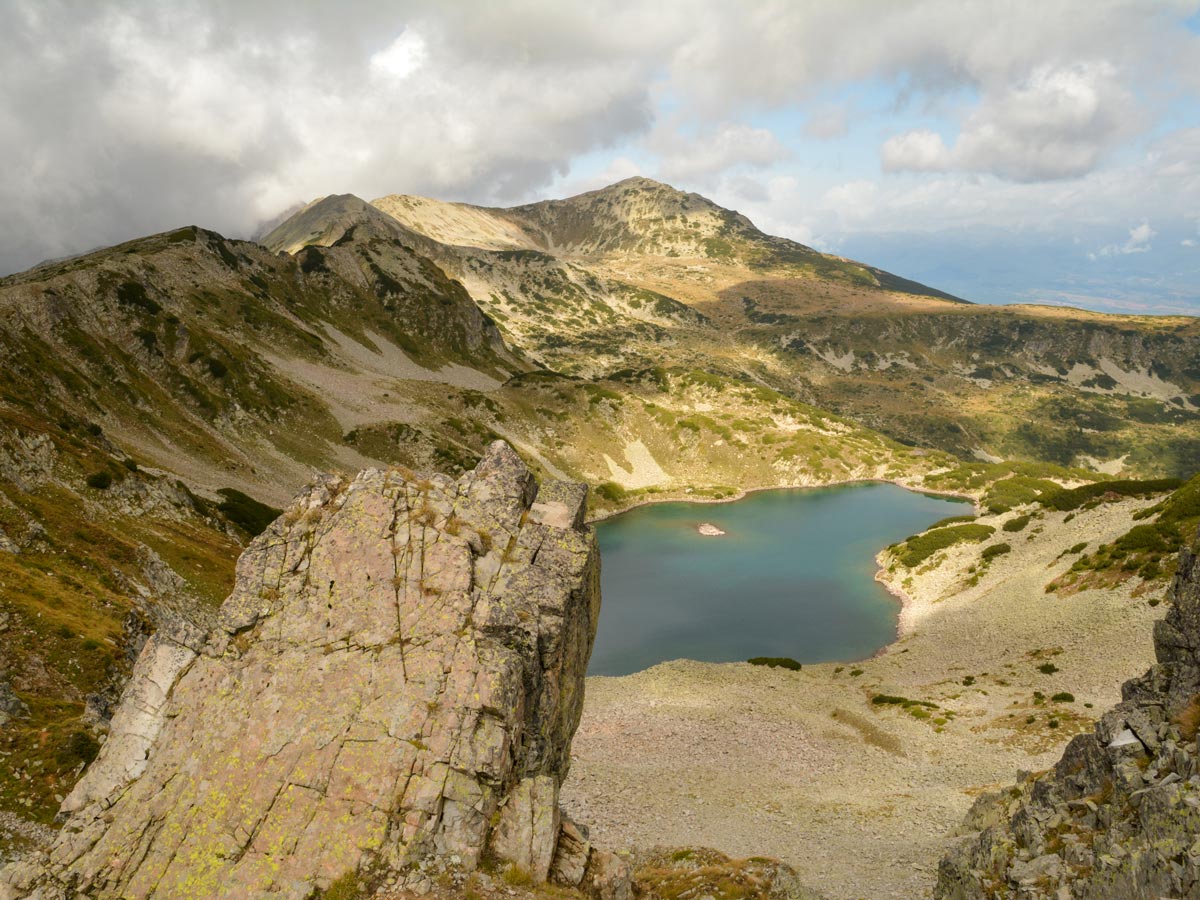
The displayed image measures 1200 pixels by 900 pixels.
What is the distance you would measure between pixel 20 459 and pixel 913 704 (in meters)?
70.5

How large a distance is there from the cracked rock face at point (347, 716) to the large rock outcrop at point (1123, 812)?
13.6 meters

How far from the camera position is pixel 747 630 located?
270 feet

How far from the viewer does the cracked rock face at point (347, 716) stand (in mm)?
14609

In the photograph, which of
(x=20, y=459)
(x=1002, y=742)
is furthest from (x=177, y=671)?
(x=1002, y=742)

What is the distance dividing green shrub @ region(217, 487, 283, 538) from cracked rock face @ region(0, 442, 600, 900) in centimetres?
5215

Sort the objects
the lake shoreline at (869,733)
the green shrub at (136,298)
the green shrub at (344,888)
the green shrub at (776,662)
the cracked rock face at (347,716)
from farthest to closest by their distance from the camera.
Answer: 1. the green shrub at (136,298)
2. the green shrub at (776,662)
3. the lake shoreline at (869,733)
4. the cracked rock face at (347,716)
5. the green shrub at (344,888)

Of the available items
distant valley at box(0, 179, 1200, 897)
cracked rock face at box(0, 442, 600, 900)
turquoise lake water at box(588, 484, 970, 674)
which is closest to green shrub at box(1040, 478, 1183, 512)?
distant valley at box(0, 179, 1200, 897)

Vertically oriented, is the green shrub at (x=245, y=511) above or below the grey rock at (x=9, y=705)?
above

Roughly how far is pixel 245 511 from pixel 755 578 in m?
72.2

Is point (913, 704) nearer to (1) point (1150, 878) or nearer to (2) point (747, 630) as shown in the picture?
(2) point (747, 630)

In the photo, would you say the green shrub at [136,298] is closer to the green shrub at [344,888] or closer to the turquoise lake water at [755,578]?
the turquoise lake water at [755,578]

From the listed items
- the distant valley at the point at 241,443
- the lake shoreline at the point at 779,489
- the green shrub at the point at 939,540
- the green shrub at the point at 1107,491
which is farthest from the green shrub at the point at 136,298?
the green shrub at the point at 1107,491

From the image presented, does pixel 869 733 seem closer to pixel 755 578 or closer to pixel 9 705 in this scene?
pixel 9 705

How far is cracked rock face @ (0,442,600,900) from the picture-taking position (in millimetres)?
14609
